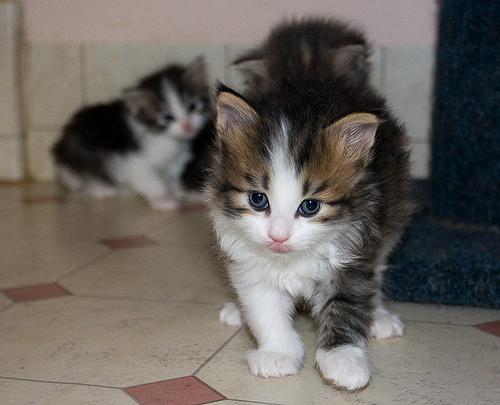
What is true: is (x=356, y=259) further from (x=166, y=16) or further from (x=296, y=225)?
(x=166, y=16)

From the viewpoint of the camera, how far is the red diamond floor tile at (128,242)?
10.3 feet

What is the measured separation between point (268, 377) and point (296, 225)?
1.29 ft

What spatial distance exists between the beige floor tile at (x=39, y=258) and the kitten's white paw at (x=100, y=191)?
1021 millimetres

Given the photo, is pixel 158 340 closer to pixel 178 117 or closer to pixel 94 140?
pixel 178 117

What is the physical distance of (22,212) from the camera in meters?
3.77

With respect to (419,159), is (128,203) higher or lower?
lower

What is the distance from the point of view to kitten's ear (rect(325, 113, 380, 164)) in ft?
5.73

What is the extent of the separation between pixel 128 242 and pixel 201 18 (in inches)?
61.4

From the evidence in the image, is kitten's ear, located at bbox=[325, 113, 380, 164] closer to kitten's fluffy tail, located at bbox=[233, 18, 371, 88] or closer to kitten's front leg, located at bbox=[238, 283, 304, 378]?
kitten's front leg, located at bbox=[238, 283, 304, 378]

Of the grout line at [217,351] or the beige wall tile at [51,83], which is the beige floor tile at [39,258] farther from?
the beige wall tile at [51,83]

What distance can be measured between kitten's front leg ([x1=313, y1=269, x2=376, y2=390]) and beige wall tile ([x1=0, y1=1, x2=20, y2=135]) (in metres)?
3.09

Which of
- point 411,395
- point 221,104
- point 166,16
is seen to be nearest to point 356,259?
point 411,395

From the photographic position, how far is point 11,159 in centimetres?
455

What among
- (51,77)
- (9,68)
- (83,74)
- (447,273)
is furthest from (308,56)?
(9,68)
